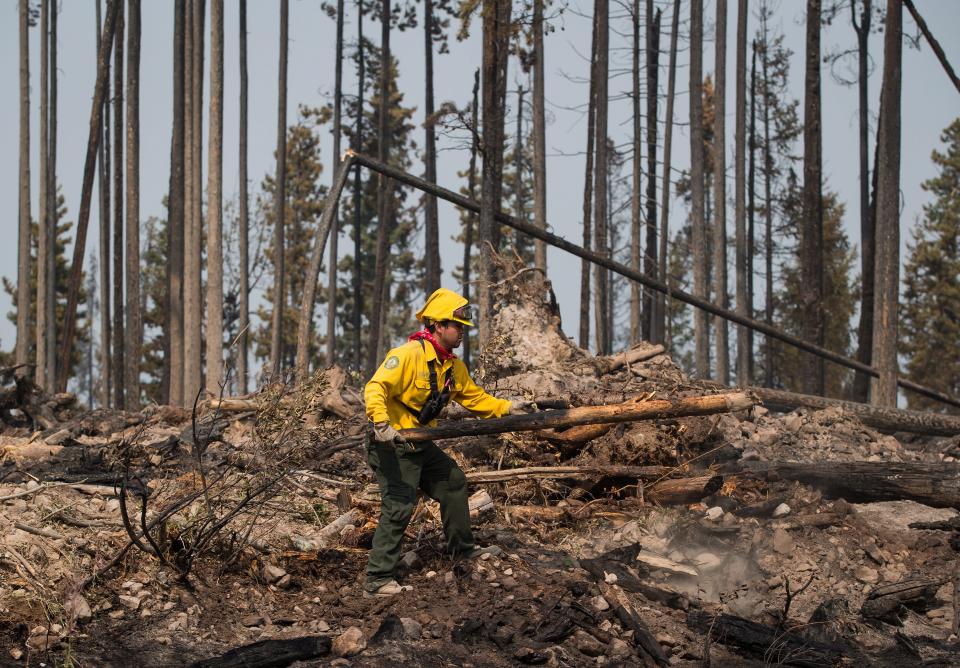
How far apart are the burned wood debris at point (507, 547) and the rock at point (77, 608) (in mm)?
25

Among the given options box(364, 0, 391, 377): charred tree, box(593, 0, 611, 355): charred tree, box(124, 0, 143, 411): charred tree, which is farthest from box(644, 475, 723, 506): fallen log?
box(364, 0, 391, 377): charred tree

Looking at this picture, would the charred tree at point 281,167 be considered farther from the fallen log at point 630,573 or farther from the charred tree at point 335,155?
the fallen log at point 630,573

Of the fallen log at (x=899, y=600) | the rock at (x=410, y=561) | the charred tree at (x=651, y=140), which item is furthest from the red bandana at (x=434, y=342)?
the charred tree at (x=651, y=140)

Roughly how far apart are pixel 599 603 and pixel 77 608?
3.29 m

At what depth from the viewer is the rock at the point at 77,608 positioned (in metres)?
5.68

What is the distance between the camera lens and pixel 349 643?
18.6ft

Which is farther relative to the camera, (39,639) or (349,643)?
(349,643)

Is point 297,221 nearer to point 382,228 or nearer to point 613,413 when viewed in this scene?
point 382,228

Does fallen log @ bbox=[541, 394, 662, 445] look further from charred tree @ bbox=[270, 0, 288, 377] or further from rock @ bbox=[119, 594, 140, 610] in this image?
charred tree @ bbox=[270, 0, 288, 377]

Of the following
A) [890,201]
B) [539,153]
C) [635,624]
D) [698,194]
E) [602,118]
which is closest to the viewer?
[635,624]

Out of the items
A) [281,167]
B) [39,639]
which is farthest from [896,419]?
[281,167]

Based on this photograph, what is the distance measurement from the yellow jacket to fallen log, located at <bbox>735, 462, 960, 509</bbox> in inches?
133

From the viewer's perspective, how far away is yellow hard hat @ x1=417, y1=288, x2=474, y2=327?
6.75m

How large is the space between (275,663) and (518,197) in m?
33.2
